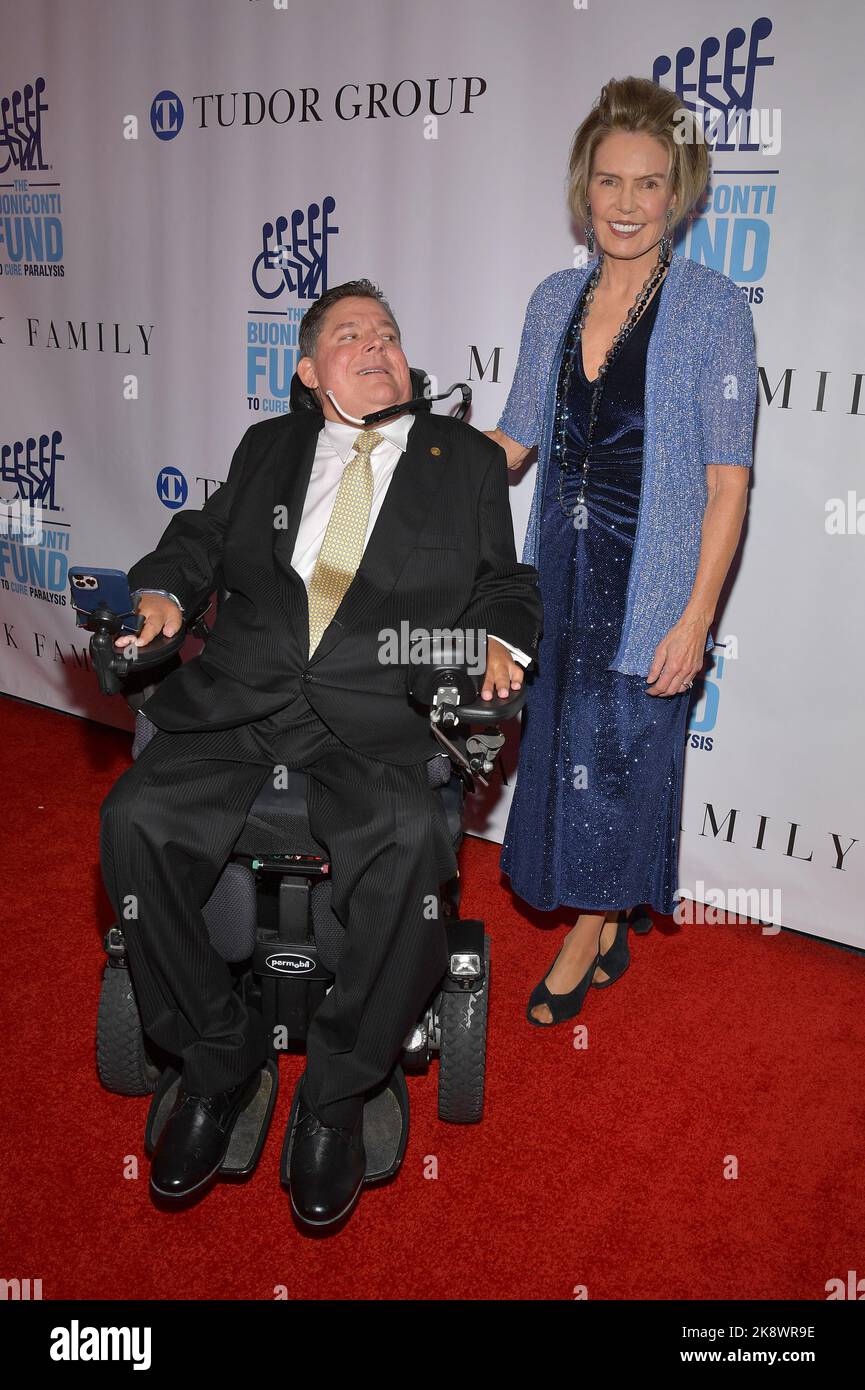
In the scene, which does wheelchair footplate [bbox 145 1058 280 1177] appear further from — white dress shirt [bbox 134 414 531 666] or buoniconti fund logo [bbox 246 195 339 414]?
buoniconti fund logo [bbox 246 195 339 414]

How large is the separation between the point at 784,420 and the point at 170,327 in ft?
7.68

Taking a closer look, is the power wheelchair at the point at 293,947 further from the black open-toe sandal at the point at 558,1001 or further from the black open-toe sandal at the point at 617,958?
the black open-toe sandal at the point at 617,958

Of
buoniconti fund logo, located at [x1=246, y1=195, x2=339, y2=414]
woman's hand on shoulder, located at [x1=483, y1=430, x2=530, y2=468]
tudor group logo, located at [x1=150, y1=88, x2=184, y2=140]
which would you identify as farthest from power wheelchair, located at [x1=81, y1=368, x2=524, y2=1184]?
tudor group logo, located at [x1=150, y1=88, x2=184, y2=140]

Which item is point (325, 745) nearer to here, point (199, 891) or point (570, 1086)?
point (199, 891)

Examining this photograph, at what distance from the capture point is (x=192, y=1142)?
222 cm

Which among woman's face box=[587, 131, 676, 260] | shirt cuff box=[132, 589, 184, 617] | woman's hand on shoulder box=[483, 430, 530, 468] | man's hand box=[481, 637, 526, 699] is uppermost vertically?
woman's face box=[587, 131, 676, 260]

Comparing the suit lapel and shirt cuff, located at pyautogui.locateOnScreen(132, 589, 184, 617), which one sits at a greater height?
the suit lapel

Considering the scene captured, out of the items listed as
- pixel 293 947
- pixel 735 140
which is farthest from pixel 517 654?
pixel 735 140

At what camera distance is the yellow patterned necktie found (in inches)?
98.3

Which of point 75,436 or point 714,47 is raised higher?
point 714,47

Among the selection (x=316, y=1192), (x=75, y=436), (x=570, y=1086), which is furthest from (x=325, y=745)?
(x=75, y=436)

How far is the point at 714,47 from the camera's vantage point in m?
2.94

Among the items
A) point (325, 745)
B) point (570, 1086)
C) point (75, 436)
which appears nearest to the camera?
point (325, 745)

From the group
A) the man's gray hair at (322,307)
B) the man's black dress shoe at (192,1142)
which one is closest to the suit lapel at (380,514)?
the man's gray hair at (322,307)
